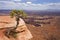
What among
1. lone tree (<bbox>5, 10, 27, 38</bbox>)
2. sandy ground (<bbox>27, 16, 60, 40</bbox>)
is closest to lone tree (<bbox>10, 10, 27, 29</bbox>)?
lone tree (<bbox>5, 10, 27, 38</bbox>)

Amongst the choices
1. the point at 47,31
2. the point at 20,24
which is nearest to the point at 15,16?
the point at 20,24

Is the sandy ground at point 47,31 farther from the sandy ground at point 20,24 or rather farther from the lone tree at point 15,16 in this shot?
the lone tree at point 15,16

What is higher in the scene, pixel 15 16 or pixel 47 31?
pixel 15 16

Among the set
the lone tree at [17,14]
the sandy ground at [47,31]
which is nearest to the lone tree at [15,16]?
the lone tree at [17,14]

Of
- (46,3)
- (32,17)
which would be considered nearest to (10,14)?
(32,17)

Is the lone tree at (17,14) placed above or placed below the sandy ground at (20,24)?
above

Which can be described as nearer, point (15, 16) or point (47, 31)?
point (15, 16)

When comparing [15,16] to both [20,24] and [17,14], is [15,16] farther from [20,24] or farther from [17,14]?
[20,24]

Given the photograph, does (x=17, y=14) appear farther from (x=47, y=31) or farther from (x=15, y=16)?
(x=47, y=31)

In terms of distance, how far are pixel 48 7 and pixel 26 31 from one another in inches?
26.5

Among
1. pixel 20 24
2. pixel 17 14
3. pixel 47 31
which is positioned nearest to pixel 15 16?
pixel 17 14

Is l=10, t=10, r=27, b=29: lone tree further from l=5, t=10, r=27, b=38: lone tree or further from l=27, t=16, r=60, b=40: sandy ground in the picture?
l=27, t=16, r=60, b=40: sandy ground

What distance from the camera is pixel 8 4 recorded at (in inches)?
120

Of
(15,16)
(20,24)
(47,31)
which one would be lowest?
(47,31)
